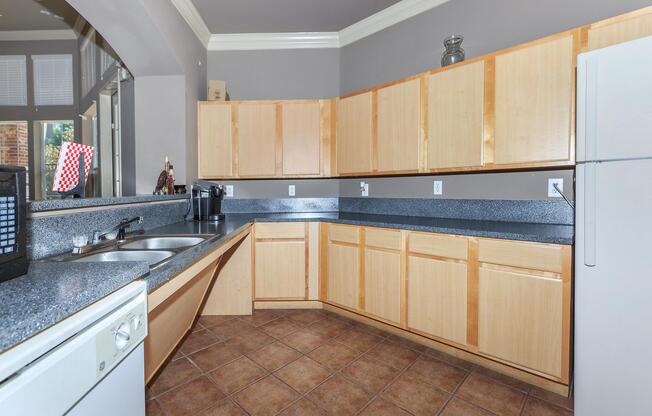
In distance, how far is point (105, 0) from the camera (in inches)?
77.8

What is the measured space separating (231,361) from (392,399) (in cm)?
101

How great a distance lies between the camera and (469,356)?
1.99m

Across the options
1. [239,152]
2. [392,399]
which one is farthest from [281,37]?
[392,399]

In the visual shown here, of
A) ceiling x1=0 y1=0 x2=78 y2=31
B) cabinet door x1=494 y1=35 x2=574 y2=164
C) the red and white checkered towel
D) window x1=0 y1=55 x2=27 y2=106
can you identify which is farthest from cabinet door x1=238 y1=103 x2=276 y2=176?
window x1=0 y1=55 x2=27 y2=106

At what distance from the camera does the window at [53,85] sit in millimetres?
4195

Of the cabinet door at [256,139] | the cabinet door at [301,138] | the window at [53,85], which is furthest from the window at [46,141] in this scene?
the cabinet door at [301,138]

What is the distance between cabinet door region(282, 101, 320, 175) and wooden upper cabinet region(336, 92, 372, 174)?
0.24 meters

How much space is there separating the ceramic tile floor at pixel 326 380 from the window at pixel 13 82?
4.47 metres

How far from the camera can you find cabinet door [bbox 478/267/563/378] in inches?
64.6

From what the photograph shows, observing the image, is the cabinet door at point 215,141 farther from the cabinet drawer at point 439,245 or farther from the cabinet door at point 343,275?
the cabinet drawer at point 439,245

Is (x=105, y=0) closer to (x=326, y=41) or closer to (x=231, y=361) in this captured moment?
(x=326, y=41)

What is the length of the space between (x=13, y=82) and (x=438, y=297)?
597 cm

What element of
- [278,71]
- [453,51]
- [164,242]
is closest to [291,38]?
[278,71]

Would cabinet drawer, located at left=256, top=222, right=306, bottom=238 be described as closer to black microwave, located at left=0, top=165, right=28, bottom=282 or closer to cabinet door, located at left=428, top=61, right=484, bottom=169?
cabinet door, located at left=428, top=61, right=484, bottom=169
